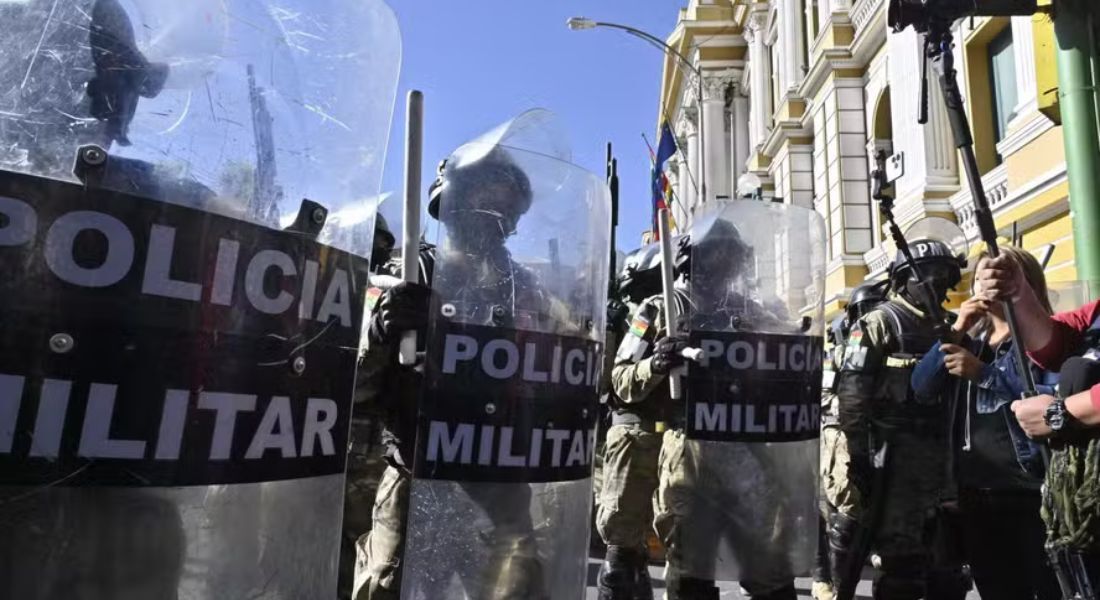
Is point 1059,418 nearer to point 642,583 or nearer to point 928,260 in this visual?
point 642,583

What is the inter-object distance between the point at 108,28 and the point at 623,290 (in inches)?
132

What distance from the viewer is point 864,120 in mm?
14375

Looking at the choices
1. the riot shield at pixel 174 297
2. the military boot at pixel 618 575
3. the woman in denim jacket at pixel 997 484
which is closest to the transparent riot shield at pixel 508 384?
the riot shield at pixel 174 297

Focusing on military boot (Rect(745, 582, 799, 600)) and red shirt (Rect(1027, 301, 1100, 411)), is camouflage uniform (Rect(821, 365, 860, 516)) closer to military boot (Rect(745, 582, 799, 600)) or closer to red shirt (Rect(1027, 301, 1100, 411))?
military boot (Rect(745, 582, 799, 600))

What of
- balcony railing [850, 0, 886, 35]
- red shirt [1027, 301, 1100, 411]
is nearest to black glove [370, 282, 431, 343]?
red shirt [1027, 301, 1100, 411]

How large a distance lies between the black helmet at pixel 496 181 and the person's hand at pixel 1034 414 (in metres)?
1.58

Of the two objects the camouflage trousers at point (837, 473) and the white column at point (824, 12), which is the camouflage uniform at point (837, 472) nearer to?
→ the camouflage trousers at point (837, 473)

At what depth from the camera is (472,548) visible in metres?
1.76

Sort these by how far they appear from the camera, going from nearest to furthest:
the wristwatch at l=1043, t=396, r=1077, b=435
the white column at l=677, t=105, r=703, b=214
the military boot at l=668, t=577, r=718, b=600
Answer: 1. the wristwatch at l=1043, t=396, r=1077, b=435
2. the military boot at l=668, t=577, r=718, b=600
3. the white column at l=677, t=105, r=703, b=214

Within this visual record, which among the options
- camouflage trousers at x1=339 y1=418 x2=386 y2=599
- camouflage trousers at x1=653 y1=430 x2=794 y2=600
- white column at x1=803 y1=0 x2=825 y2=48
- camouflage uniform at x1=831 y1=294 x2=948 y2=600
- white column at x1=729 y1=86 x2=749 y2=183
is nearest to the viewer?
camouflage trousers at x1=653 y1=430 x2=794 y2=600

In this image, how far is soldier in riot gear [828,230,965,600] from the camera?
3.86 m

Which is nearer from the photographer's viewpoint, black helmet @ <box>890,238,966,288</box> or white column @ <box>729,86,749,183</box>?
black helmet @ <box>890,238,966,288</box>

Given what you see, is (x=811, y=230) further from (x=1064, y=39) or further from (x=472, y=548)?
(x=1064, y=39)

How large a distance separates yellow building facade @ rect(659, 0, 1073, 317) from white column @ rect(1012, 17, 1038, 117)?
16 millimetres
